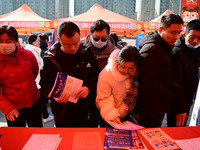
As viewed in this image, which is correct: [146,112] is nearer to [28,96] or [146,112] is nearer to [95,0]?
[28,96]

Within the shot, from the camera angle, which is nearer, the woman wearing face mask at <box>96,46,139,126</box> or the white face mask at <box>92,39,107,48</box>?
the woman wearing face mask at <box>96,46,139,126</box>

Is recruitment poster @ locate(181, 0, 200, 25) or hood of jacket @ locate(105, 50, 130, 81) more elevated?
recruitment poster @ locate(181, 0, 200, 25)

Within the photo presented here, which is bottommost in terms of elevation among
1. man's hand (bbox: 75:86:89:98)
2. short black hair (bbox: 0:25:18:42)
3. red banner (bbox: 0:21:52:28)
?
man's hand (bbox: 75:86:89:98)

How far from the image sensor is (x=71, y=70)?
1.34 meters

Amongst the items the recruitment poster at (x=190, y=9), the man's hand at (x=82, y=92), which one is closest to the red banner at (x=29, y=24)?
the recruitment poster at (x=190, y=9)

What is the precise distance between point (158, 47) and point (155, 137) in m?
0.64

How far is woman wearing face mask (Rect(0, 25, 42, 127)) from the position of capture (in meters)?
1.32

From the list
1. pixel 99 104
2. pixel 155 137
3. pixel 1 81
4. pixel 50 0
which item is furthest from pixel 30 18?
pixel 50 0

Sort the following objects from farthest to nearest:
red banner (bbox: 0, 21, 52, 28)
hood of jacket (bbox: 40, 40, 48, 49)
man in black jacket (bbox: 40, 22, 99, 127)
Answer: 1. red banner (bbox: 0, 21, 52, 28)
2. hood of jacket (bbox: 40, 40, 48, 49)
3. man in black jacket (bbox: 40, 22, 99, 127)

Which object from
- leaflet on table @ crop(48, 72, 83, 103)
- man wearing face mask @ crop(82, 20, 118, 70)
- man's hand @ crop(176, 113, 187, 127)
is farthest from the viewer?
man wearing face mask @ crop(82, 20, 118, 70)

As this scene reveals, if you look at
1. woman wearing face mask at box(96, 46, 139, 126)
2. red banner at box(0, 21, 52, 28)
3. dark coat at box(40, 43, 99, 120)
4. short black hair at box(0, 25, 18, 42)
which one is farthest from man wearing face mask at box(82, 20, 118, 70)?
red banner at box(0, 21, 52, 28)

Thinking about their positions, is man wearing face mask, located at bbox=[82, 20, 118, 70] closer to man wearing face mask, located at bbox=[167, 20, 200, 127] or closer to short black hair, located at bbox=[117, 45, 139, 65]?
short black hair, located at bbox=[117, 45, 139, 65]

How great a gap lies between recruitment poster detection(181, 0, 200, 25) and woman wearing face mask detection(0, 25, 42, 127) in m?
6.11

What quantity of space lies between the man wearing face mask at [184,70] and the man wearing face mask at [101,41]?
0.65 m
